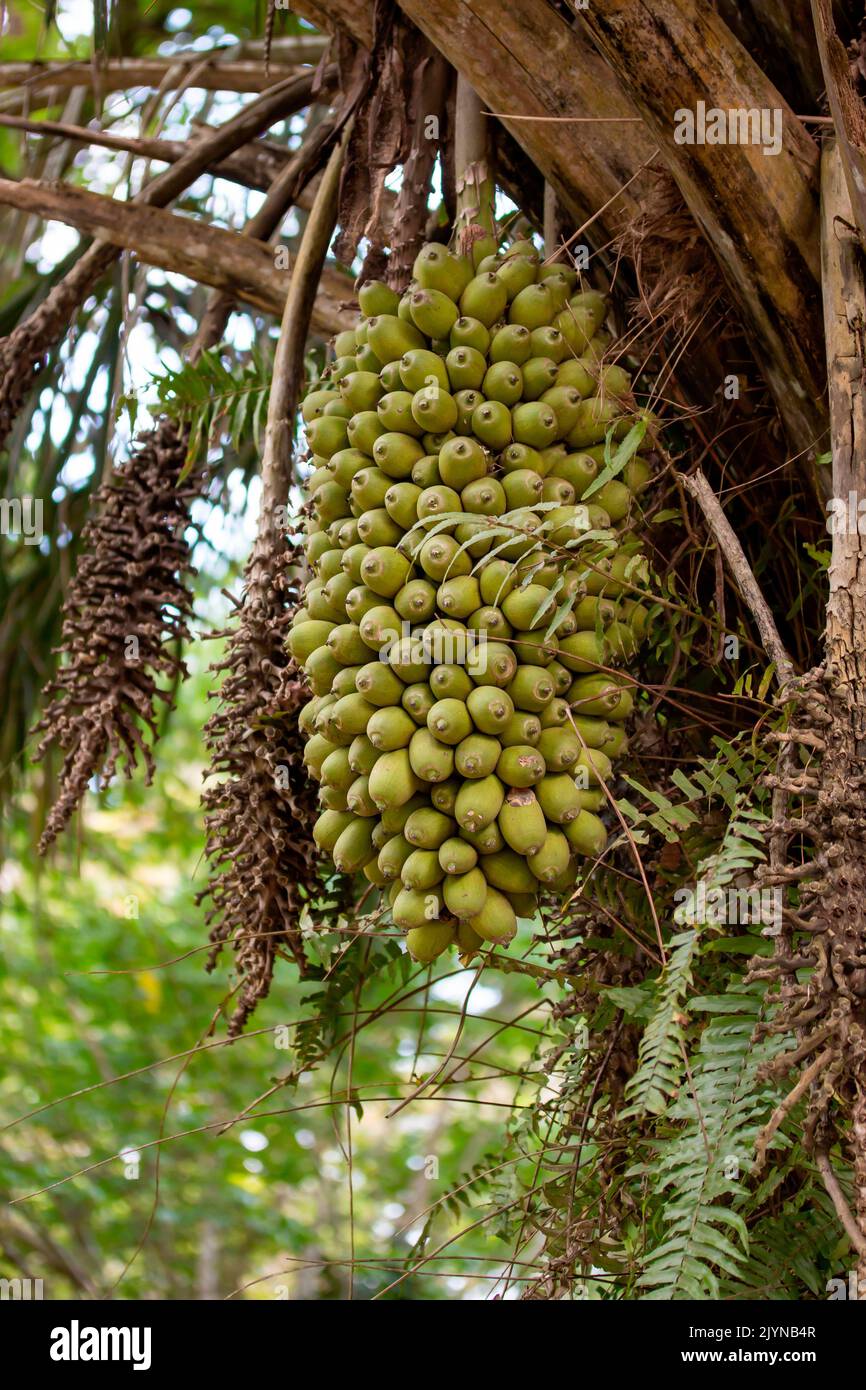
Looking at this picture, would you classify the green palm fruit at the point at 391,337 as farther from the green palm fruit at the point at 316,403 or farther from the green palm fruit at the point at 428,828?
the green palm fruit at the point at 428,828

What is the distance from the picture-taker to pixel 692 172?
121cm

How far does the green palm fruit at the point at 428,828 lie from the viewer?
1.18 metres

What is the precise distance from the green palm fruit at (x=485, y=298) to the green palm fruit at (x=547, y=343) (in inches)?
1.8

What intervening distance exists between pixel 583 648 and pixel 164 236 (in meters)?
1.00

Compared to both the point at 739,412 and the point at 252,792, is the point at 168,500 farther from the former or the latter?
the point at 739,412

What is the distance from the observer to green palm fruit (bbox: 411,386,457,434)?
1264 millimetres

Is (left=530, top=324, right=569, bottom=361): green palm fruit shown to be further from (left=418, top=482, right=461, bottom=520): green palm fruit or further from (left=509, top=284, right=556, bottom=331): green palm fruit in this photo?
(left=418, top=482, right=461, bottom=520): green palm fruit

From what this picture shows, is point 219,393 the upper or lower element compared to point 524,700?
upper

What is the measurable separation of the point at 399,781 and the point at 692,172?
63cm

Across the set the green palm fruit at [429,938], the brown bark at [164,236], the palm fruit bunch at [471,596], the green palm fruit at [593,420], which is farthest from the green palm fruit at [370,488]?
the brown bark at [164,236]

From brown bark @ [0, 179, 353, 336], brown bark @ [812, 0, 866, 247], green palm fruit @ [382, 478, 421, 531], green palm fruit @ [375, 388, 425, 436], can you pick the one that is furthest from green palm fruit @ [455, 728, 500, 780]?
brown bark @ [0, 179, 353, 336]

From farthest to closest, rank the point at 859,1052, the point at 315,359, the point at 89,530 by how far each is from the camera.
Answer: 1. the point at 315,359
2. the point at 89,530
3. the point at 859,1052
